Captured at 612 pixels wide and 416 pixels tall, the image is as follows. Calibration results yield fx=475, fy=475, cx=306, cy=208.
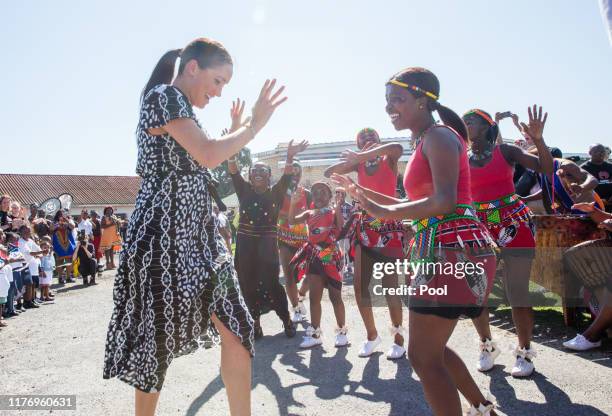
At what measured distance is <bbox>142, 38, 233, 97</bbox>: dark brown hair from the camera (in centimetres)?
242

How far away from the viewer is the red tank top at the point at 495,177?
3.97 metres

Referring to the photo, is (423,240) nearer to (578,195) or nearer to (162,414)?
(162,414)

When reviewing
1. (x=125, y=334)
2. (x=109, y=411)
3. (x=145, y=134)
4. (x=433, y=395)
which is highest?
(x=145, y=134)

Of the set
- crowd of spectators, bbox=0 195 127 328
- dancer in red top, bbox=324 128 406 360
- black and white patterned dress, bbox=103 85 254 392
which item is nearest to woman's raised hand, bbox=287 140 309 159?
dancer in red top, bbox=324 128 406 360

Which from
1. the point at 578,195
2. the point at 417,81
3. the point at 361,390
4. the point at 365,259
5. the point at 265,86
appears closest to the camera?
the point at 265,86

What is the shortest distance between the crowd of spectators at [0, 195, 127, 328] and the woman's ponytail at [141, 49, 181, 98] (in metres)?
A: 6.58

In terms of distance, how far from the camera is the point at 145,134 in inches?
92.9

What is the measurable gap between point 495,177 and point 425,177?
1780 millimetres

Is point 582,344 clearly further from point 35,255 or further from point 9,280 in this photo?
point 35,255

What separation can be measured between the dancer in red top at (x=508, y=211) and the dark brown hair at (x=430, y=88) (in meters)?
1.39

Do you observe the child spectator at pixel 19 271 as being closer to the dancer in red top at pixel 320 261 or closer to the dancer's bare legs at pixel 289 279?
the dancer's bare legs at pixel 289 279

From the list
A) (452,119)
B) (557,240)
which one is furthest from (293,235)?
(452,119)

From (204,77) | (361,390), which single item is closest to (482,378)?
(361,390)

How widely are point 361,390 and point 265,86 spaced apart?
2557mm
